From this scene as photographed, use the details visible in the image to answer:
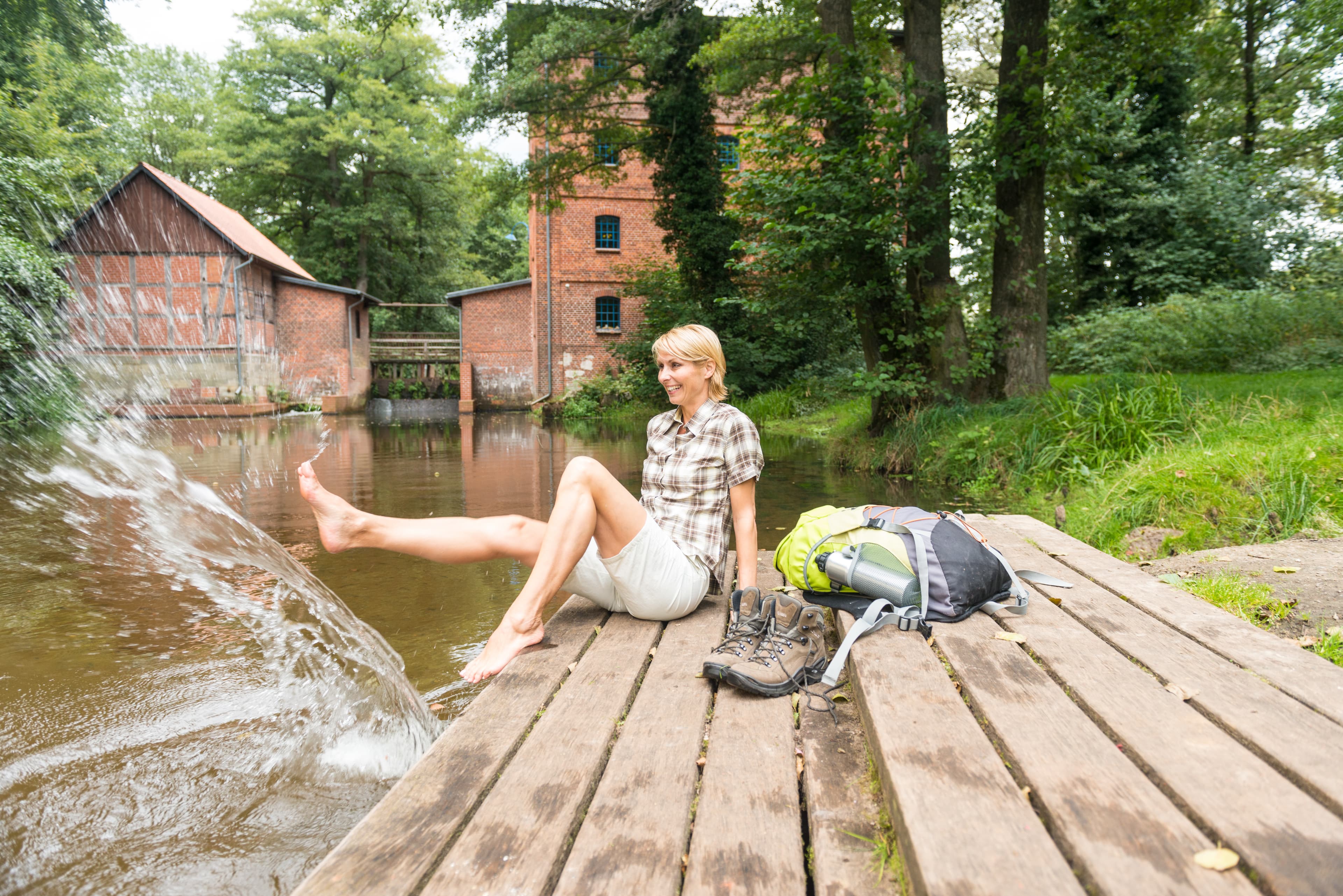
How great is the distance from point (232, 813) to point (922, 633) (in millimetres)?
1965

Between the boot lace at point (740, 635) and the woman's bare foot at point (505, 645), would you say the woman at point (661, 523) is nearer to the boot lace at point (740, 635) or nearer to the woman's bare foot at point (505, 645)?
the woman's bare foot at point (505, 645)

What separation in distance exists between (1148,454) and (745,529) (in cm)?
500

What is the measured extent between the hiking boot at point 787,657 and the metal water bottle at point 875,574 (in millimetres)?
131

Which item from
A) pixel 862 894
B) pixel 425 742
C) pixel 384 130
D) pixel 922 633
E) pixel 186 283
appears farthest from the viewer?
pixel 384 130

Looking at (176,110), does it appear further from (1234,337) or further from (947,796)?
(947,796)

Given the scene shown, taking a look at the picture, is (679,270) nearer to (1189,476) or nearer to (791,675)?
(1189,476)

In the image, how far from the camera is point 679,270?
19.8 metres

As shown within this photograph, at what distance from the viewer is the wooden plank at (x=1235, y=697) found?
5.09ft

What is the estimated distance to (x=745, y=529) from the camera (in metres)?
2.99

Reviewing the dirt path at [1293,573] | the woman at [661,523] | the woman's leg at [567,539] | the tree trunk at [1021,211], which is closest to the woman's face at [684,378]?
the woman at [661,523]

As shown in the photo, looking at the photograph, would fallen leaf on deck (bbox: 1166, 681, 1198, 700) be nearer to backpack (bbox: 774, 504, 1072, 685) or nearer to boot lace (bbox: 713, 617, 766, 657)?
backpack (bbox: 774, 504, 1072, 685)

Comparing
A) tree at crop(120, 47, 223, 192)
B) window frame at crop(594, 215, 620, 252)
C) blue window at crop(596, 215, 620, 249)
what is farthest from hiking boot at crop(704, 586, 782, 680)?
tree at crop(120, 47, 223, 192)

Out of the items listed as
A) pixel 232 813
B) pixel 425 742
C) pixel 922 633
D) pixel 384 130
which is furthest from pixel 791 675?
pixel 384 130

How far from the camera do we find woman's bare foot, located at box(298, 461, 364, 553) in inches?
117
